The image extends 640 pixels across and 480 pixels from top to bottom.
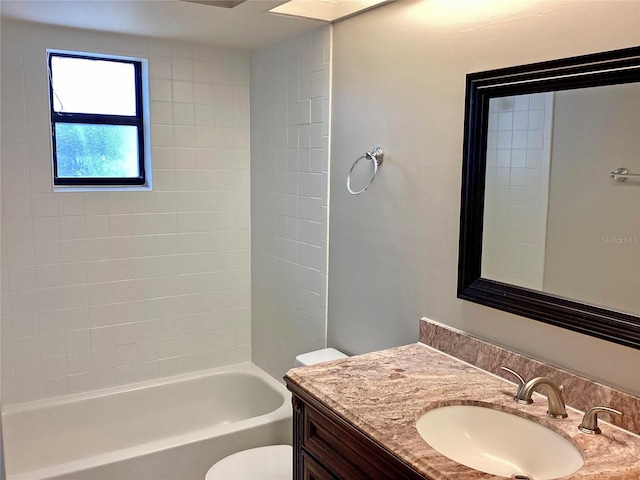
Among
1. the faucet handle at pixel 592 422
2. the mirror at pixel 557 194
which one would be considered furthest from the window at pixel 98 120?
the faucet handle at pixel 592 422

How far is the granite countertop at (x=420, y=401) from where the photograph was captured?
1315mm

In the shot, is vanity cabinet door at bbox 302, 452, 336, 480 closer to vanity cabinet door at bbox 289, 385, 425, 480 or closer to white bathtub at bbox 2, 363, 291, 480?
vanity cabinet door at bbox 289, 385, 425, 480

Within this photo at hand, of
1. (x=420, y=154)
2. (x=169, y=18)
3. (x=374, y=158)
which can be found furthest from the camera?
(x=169, y=18)

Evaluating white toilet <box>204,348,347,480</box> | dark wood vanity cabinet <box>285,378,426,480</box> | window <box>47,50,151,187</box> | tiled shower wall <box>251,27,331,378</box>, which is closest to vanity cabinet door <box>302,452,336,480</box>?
dark wood vanity cabinet <box>285,378,426,480</box>

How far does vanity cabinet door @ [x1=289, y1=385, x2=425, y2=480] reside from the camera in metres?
1.43

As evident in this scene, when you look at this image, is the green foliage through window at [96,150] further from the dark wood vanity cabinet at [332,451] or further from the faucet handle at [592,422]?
the faucet handle at [592,422]

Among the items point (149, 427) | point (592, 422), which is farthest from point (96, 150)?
point (592, 422)

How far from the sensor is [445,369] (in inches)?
73.9

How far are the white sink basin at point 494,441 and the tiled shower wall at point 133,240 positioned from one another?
1.97m

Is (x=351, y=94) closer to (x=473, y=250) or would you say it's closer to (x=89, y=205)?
(x=473, y=250)

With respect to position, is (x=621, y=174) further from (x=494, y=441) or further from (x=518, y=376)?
(x=494, y=441)

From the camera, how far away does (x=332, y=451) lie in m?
1.67

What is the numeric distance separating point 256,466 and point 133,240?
1.37m

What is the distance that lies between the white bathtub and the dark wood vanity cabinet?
862 mm
